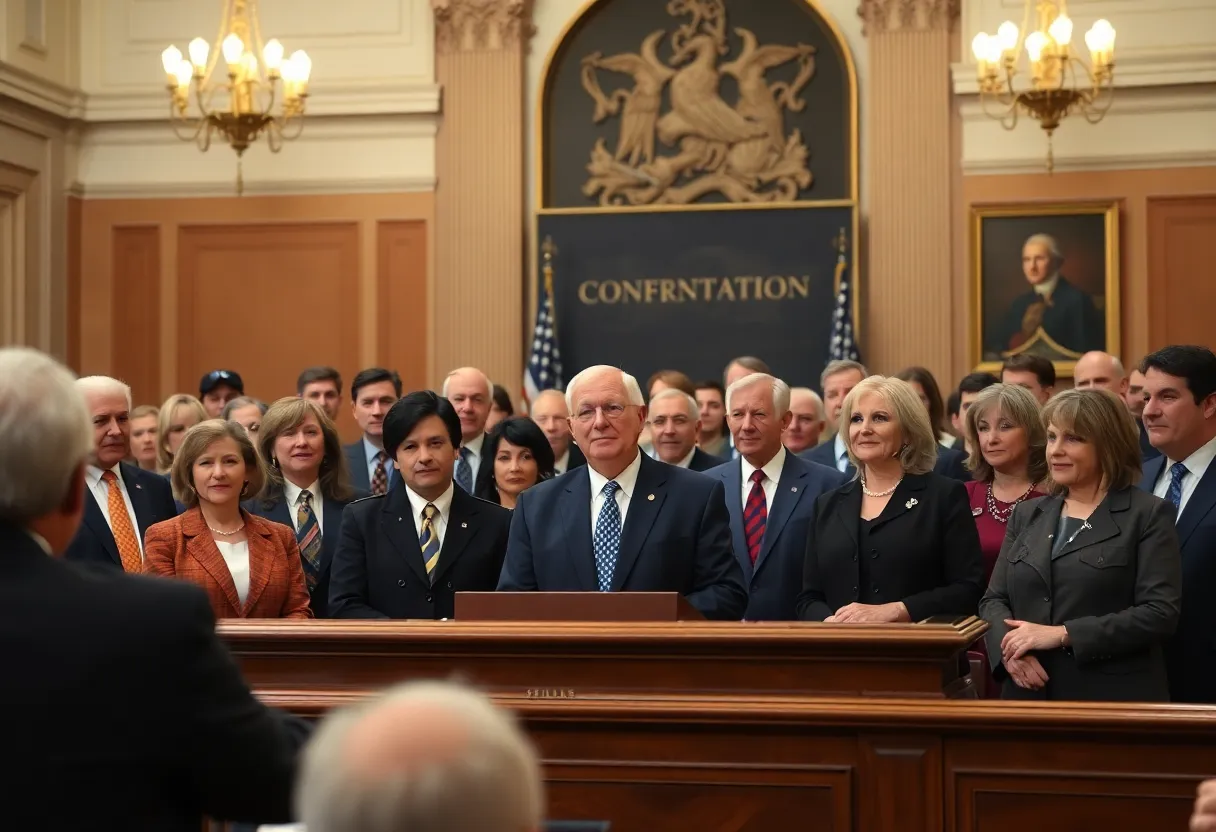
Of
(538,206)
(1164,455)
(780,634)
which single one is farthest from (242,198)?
(780,634)

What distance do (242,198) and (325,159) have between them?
2.24ft

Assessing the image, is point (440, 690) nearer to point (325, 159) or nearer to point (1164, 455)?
point (1164, 455)

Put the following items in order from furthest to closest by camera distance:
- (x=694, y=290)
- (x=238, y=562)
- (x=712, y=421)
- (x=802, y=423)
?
(x=694, y=290), (x=712, y=421), (x=802, y=423), (x=238, y=562)

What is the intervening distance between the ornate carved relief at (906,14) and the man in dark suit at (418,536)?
647 centimetres

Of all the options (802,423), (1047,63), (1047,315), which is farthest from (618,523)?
(1047,315)

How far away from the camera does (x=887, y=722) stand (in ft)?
11.4

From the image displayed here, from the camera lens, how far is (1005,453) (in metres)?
5.33

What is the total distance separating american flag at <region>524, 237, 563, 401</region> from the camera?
10812mm

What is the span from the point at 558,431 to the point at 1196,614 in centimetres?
340

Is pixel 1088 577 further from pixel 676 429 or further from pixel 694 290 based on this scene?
pixel 694 290

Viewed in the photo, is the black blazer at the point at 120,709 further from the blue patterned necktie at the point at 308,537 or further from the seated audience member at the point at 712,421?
Answer: the seated audience member at the point at 712,421

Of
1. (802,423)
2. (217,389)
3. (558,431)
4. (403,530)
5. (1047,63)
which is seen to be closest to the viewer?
(403,530)

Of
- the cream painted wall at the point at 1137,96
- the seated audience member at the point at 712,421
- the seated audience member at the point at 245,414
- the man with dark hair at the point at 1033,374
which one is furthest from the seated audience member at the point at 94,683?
the cream painted wall at the point at 1137,96

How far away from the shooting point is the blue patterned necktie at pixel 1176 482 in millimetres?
4875
